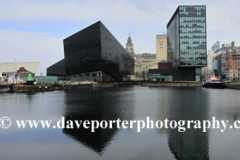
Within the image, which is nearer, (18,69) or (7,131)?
(7,131)

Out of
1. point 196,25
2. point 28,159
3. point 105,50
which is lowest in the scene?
point 28,159

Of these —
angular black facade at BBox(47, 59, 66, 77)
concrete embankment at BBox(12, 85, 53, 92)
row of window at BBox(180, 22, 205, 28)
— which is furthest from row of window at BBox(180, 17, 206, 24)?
concrete embankment at BBox(12, 85, 53, 92)

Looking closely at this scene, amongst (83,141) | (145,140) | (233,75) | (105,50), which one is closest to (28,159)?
(83,141)

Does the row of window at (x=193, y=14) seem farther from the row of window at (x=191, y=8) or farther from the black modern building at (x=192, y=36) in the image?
the row of window at (x=191, y=8)

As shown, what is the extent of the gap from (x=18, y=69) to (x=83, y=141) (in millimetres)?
177655

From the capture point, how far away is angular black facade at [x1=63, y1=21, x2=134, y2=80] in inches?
4304

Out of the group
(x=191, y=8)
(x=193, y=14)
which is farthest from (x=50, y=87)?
(x=191, y=8)

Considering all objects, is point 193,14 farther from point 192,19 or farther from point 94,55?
point 94,55

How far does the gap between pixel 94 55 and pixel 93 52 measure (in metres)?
1.69

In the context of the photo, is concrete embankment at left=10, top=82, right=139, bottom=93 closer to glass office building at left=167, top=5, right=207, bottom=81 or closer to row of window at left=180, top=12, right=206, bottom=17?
glass office building at left=167, top=5, right=207, bottom=81

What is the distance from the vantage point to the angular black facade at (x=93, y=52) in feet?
359

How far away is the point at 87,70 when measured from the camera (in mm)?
117312

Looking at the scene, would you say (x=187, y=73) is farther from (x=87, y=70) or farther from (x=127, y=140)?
(x=127, y=140)

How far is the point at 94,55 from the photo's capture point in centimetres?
11169
